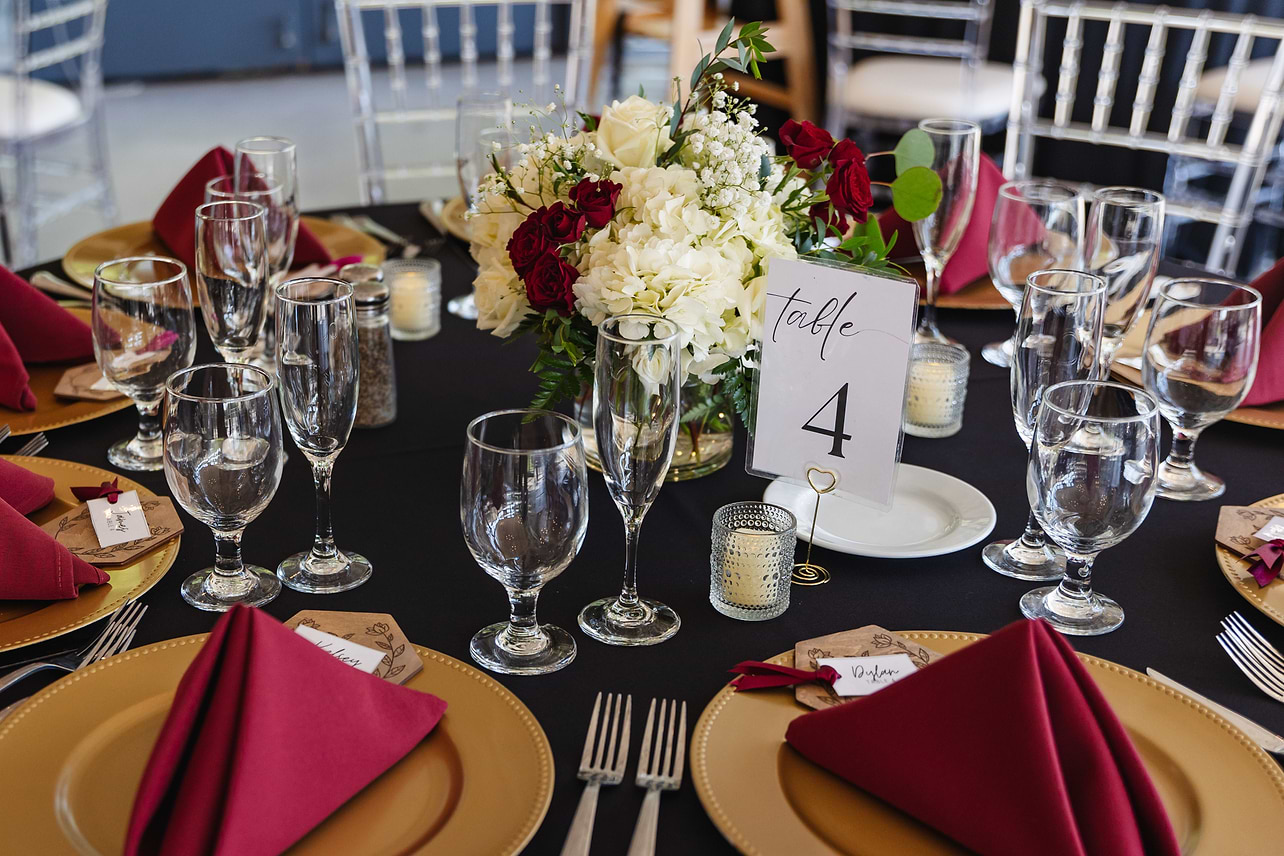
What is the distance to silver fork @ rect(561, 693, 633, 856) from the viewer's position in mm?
703

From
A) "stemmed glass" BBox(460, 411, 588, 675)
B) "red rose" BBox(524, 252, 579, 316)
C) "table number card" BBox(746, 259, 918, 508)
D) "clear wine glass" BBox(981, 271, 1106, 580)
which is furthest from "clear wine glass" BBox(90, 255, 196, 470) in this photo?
"clear wine glass" BBox(981, 271, 1106, 580)

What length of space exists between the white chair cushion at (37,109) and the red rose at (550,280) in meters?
2.66

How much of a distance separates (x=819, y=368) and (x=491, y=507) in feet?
1.12

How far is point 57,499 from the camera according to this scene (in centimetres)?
110

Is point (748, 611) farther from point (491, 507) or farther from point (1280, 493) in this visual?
point (1280, 493)

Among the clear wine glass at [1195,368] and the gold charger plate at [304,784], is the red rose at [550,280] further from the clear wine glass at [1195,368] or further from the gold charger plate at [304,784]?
the clear wine glass at [1195,368]

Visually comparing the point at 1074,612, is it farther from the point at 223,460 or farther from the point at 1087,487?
the point at 223,460

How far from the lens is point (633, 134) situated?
1087 mm

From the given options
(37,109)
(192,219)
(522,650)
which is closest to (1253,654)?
(522,650)

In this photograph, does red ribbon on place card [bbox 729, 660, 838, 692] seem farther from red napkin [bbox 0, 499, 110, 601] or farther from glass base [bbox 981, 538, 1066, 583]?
red napkin [bbox 0, 499, 110, 601]

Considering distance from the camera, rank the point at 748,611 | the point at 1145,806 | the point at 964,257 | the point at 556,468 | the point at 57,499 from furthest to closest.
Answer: the point at 964,257 < the point at 57,499 < the point at 748,611 < the point at 556,468 < the point at 1145,806

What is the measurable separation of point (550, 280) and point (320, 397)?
0.73ft

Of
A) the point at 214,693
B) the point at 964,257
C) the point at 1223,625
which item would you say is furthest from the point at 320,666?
the point at 964,257

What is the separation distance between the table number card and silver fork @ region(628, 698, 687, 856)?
285 millimetres
